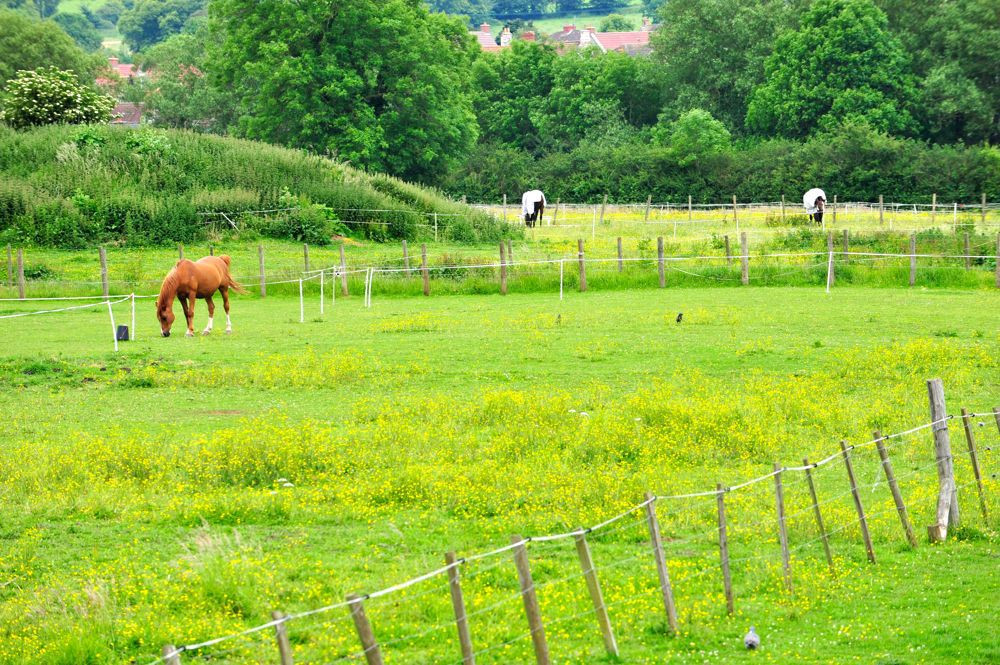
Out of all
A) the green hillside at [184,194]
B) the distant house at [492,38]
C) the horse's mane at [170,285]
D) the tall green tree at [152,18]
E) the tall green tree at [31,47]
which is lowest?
the horse's mane at [170,285]

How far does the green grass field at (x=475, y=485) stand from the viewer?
9.74 meters

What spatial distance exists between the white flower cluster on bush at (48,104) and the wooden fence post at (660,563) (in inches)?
2138

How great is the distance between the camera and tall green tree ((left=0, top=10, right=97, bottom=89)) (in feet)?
271

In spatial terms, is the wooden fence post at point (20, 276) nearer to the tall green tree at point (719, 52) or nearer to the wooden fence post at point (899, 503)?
the wooden fence post at point (899, 503)

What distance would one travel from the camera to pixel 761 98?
8425cm

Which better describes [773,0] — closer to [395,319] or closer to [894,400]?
[395,319]

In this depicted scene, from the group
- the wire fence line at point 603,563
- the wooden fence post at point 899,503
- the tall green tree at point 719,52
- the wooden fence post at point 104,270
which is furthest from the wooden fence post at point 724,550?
the tall green tree at point 719,52

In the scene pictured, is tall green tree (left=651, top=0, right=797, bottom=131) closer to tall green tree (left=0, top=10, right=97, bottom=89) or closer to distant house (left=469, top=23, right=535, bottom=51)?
tall green tree (left=0, top=10, right=97, bottom=89)

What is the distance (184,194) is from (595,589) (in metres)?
44.4

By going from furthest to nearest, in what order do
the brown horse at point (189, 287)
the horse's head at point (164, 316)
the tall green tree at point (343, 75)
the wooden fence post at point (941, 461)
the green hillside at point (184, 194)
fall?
the tall green tree at point (343, 75), the green hillside at point (184, 194), the brown horse at point (189, 287), the horse's head at point (164, 316), the wooden fence post at point (941, 461)

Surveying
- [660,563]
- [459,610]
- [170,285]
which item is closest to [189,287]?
[170,285]

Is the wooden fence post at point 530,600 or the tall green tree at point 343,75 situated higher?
the tall green tree at point 343,75

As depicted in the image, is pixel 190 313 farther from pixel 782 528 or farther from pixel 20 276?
pixel 782 528

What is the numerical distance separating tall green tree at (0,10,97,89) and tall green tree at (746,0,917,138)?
171 feet
